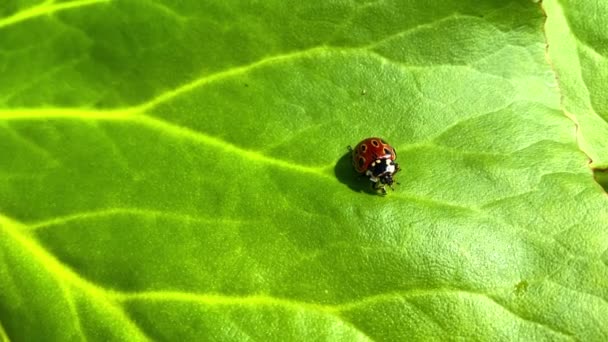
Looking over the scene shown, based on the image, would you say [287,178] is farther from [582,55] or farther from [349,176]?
[582,55]

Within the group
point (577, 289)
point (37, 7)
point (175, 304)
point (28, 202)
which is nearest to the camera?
point (577, 289)

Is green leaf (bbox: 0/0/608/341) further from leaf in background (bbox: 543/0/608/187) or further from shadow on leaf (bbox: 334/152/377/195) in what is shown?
leaf in background (bbox: 543/0/608/187)

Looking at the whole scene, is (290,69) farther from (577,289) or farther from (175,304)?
(577,289)

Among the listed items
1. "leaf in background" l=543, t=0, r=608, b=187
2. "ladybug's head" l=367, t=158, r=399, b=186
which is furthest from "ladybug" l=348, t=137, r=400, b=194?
"leaf in background" l=543, t=0, r=608, b=187

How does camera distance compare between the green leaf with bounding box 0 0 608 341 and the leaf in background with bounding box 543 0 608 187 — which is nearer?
the green leaf with bounding box 0 0 608 341

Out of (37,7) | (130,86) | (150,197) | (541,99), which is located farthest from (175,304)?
(541,99)
